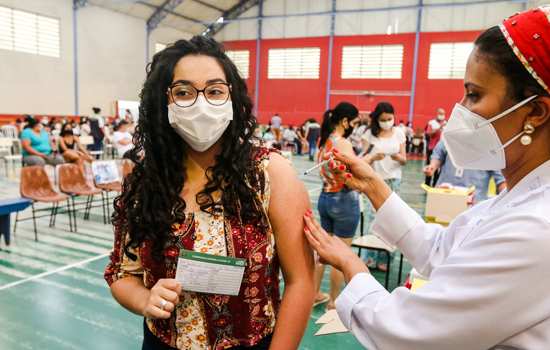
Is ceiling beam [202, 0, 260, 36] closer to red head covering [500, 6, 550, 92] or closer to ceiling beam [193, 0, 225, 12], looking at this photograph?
ceiling beam [193, 0, 225, 12]

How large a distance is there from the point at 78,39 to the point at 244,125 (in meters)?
16.9

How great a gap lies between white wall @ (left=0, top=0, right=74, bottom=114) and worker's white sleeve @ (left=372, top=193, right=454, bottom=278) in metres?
15.6

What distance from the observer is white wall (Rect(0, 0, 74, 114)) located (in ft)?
44.4

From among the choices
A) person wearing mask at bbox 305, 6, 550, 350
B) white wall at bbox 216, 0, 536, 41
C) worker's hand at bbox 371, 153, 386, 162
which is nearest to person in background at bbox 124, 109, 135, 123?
worker's hand at bbox 371, 153, 386, 162

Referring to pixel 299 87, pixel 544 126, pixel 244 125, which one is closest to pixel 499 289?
pixel 544 126

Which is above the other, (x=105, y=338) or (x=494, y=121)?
(x=494, y=121)

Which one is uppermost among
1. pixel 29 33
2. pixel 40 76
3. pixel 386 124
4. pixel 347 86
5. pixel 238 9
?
pixel 238 9

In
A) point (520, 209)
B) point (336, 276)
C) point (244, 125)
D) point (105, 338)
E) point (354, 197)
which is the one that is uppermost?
point (244, 125)

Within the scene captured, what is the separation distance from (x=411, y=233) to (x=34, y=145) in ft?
26.4

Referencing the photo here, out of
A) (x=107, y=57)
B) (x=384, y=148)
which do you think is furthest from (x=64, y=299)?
(x=107, y=57)

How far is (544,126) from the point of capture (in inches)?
33.4

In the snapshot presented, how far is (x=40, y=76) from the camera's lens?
14.4m

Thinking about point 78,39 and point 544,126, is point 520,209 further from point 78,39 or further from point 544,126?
point 78,39

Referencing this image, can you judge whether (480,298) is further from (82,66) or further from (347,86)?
(347,86)
